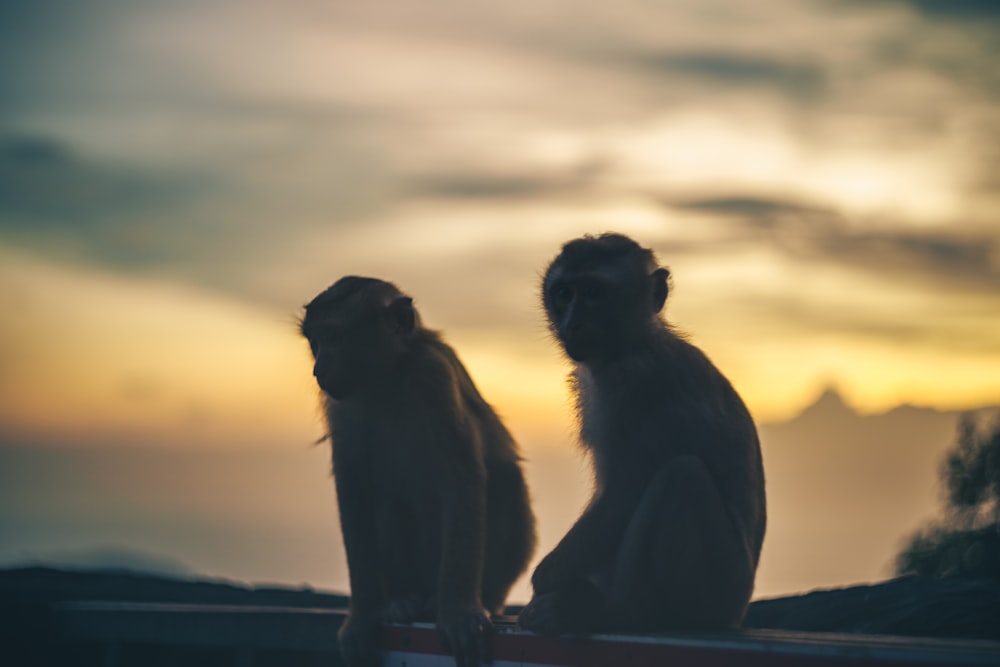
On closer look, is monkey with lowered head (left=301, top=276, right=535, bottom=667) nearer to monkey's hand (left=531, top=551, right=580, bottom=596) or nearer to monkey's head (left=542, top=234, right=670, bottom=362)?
monkey's hand (left=531, top=551, right=580, bottom=596)

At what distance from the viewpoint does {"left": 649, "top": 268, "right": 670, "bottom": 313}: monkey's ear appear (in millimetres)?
6023

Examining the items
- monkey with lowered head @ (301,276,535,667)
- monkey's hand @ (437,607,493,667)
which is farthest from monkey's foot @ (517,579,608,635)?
monkey with lowered head @ (301,276,535,667)

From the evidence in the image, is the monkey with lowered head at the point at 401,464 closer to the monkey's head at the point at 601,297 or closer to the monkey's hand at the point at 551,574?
the monkey's hand at the point at 551,574

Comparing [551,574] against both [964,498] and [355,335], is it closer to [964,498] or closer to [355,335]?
[355,335]

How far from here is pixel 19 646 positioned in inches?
351

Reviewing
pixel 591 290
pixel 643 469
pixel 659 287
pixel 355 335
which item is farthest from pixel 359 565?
pixel 659 287

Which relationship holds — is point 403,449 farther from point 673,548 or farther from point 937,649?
point 937,649

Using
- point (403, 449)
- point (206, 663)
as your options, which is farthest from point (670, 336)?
point (206, 663)

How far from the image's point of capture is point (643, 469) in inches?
218

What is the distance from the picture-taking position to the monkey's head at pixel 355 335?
6801 mm

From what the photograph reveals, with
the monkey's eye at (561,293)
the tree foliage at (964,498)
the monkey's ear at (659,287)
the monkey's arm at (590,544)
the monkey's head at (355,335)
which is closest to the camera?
the monkey's arm at (590,544)

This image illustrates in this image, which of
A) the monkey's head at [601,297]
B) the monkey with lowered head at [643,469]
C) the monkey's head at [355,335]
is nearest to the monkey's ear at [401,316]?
the monkey's head at [355,335]

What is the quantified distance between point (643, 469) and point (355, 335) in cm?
211

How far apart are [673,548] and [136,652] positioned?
549 centimetres
